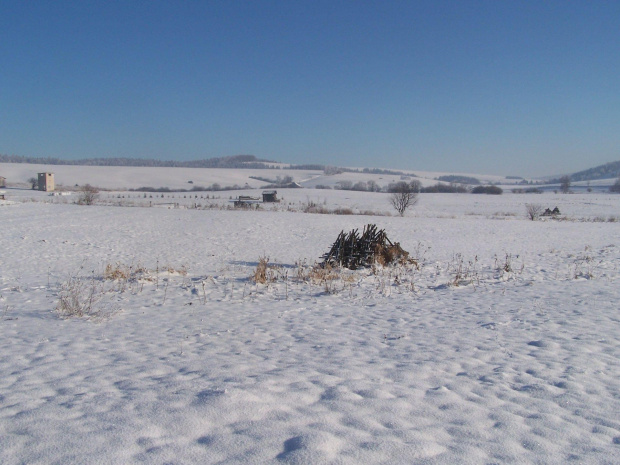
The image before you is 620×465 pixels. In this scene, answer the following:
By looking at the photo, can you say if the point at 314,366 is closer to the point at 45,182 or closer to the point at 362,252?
the point at 362,252

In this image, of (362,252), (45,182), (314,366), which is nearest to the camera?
(314,366)

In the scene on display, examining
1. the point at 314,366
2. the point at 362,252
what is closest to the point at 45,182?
the point at 362,252

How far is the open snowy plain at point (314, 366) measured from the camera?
3158 mm

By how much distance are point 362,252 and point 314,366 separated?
9.03m

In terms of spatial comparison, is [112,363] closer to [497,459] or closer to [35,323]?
[35,323]

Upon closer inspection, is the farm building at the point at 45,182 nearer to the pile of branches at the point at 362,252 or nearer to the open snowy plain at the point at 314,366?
the open snowy plain at the point at 314,366

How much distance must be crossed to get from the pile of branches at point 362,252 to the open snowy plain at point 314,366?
867mm

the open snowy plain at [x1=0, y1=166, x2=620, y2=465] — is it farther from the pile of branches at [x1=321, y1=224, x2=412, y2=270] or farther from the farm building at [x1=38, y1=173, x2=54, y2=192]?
the farm building at [x1=38, y1=173, x2=54, y2=192]

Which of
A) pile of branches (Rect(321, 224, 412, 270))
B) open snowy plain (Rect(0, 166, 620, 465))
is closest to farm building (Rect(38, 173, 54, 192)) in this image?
open snowy plain (Rect(0, 166, 620, 465))

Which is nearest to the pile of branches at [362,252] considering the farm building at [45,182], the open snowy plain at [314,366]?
the open snowy plain at [314,366]

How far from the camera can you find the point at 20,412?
363 cm

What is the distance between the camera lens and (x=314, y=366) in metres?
5.16

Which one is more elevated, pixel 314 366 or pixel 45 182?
pixel 45 182

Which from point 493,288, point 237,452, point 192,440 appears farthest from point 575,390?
point 493,288
